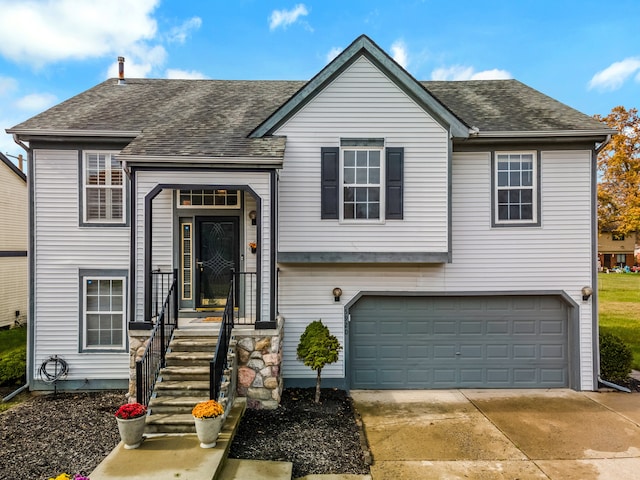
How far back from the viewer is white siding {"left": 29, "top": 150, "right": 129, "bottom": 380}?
8117 millimetres

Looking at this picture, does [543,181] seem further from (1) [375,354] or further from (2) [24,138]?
(2) [24,138]

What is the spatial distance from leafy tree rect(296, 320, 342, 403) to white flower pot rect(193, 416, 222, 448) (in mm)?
2443

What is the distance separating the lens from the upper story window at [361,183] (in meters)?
7.74

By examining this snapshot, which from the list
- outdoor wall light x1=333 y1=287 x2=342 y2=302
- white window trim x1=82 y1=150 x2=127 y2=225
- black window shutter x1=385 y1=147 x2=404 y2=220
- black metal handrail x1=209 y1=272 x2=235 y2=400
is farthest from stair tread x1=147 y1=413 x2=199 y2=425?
black window shutter x1=385 y1=147 x2=404 y2=220

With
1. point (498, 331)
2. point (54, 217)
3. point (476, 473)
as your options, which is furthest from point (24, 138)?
point (498, 331)

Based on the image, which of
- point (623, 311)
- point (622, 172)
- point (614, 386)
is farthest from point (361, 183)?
point (622, 172)

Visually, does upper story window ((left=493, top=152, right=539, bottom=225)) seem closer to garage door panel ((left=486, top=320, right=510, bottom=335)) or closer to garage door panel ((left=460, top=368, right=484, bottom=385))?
garage door panel ((left=486, top=320, right=510, bottom=335))

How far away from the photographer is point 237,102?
977 cm

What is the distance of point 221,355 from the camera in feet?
20.2

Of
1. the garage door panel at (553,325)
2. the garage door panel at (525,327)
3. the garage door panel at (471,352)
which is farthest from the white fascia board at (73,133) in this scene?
the garage door panel at (553,325)

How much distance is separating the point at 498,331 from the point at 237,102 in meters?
8.47

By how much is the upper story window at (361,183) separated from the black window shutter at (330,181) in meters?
0.18

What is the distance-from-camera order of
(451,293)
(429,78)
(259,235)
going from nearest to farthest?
1. (259,235)
2. (451,293)
3. (429,78)

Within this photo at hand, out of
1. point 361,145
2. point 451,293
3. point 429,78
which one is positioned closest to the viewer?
point 361,145
